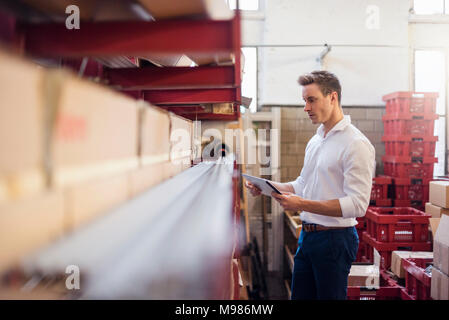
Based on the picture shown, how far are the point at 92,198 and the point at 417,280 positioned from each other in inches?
121

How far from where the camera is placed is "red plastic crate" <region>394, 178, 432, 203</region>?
497 cm

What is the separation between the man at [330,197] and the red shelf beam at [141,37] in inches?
46.8

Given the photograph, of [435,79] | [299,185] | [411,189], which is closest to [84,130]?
[299,185]

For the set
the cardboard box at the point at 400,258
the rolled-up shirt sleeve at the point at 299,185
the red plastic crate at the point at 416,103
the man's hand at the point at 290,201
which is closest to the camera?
the man's hand at the point at 290,201

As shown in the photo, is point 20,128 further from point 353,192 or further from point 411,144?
point 411,144

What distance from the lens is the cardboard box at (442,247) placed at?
6.83 feet

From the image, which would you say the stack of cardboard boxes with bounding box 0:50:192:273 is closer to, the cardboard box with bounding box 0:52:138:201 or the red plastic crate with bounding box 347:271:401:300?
the cardboard box with bounding box 0:52:138:201

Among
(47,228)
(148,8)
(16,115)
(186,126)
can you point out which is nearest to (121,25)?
(148,8)

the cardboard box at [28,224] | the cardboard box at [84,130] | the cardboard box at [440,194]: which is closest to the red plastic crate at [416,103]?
the cardboard box at [440,194]

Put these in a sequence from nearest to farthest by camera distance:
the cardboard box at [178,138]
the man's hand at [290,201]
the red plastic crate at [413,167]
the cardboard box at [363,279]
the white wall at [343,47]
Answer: the cardboard box at [178,138] → the man's hand at [290,201] → the cardboard box at [363,279] → the red plastic crate at [413,167] → the white wall at [343,47]

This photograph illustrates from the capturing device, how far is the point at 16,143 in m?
0.68

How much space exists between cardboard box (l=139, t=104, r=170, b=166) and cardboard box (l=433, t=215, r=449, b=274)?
5.87 feet

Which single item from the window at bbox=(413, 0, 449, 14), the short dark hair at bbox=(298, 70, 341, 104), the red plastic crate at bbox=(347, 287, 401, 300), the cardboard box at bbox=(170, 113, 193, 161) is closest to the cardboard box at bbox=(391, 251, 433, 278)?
the red plastic crate at bbox=(347, 287, 401, 300)

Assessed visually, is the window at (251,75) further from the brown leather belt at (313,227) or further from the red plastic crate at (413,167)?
the brown leather belt at (313,227)
